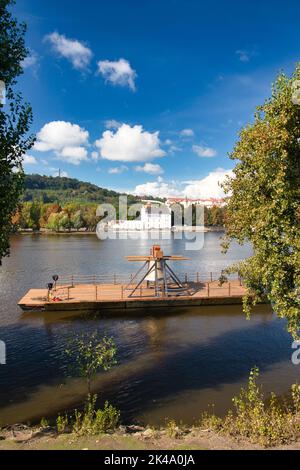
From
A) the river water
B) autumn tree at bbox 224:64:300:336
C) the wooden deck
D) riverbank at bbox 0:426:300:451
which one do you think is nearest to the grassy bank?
riverbank at bbox 0:426:300:451

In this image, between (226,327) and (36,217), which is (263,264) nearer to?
(226,327)

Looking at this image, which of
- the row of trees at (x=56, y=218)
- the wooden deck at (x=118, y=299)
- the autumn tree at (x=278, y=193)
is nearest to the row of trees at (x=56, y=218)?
the row of trees at (x=56, y=218)

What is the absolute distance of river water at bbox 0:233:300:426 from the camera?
57.4 ft

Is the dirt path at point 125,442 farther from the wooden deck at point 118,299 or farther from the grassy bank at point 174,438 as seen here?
the wooden deck at point 118,299

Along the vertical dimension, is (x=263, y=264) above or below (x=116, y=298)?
above

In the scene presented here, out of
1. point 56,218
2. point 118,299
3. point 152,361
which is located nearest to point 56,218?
point 56,218

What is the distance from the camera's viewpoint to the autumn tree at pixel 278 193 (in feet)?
39.1

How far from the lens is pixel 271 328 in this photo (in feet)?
95.7

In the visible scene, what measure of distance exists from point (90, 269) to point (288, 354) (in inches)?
1668

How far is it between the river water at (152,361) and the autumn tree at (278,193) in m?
7.91

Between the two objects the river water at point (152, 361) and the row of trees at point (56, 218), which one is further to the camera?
the row of trees at point (56, 218)

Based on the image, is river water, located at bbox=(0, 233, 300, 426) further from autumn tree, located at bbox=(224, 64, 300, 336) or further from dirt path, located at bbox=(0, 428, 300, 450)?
autumn tree, located at bbox=(224, 64, 300, 336)
